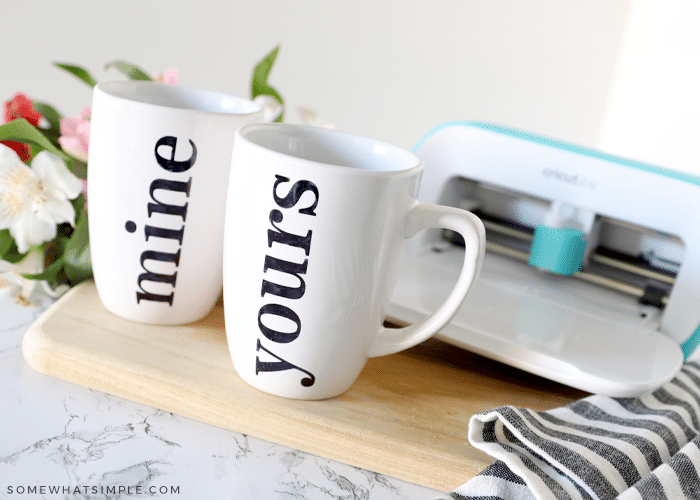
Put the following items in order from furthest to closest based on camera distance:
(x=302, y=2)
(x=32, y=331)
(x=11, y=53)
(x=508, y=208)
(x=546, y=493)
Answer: (x=302, y=2) → (x=11, y=53) → (x=508, y=208) → (x=32, y=331) → (x=546, y=493)

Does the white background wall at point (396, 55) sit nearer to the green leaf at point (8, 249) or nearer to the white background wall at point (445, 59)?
the white background wall at point (445, 59)

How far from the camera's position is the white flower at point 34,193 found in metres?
0.55

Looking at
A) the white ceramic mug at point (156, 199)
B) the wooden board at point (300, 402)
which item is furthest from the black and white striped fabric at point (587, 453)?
the white ceramic mug at point (156, 199)

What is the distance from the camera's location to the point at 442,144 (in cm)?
73

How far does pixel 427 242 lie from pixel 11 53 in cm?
115

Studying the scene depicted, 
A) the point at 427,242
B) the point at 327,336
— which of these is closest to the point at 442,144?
the point at 427,242

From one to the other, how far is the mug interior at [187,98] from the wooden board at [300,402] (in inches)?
6.8

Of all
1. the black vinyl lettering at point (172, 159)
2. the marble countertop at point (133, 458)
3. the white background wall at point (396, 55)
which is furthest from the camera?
the white background wall at point (396, 55)

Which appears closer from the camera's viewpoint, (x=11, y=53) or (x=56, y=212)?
(x=56, y=212)

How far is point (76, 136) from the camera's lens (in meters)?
0.59

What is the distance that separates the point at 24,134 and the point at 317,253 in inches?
12.2

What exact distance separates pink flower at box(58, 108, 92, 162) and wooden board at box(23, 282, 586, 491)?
0.12 m

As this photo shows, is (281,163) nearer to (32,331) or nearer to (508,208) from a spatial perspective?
(32,331)

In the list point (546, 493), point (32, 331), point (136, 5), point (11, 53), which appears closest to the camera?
point (546, 493)
